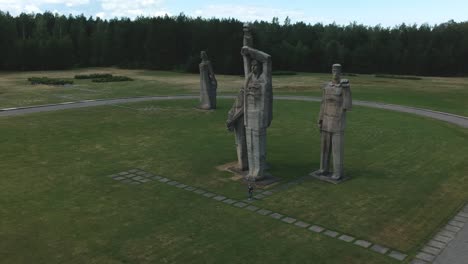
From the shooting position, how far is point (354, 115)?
31.6m

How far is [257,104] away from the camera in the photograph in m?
16.0

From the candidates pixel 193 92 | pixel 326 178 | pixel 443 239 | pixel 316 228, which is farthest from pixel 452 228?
pixel 193 92

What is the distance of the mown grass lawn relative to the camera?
36.4 ft

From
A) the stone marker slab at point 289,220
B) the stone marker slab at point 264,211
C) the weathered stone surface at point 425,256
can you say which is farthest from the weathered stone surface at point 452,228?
the stone marker slab at point 264,211

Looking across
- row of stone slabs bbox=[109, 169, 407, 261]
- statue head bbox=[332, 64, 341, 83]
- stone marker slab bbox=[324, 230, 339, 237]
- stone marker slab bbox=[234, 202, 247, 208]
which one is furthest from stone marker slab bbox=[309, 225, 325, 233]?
statue head bbox=[332, 64, 341, 83]

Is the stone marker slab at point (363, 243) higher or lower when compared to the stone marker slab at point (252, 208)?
lower

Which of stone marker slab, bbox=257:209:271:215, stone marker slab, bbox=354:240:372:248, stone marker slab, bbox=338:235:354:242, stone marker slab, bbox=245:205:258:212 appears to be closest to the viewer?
stone marker slab, bbox=354:240:372:248

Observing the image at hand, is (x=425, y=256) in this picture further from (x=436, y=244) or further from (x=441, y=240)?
(x=441, y=240)

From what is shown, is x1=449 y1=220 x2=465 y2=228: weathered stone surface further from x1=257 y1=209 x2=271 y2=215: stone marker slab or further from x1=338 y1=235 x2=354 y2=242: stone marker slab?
x1=257 y1=209 x2=271 y2=215: stone marker slab

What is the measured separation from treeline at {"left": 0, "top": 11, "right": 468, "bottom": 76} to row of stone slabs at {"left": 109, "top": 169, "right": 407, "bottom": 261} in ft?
198

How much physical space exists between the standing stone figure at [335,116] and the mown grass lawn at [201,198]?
1107 millimetres

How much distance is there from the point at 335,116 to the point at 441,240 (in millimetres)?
6043

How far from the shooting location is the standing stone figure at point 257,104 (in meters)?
15.8

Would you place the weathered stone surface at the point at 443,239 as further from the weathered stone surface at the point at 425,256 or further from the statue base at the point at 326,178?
the statue base at the point at 326,178
